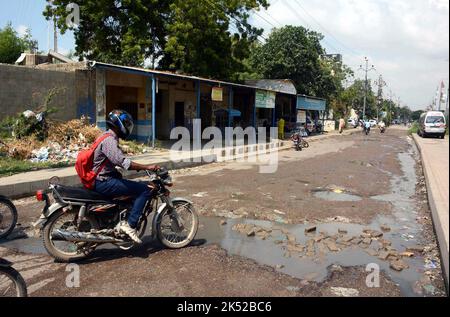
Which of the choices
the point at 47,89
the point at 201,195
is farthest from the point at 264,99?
the point at 201,195

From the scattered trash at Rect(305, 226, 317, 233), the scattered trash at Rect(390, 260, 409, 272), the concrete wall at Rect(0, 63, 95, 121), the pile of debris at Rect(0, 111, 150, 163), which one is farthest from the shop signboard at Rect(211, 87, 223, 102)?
the scattered trash at Rect(390, 260, 409, 272)

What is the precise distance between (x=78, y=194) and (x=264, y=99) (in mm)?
21890

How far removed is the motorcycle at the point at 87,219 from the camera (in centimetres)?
484

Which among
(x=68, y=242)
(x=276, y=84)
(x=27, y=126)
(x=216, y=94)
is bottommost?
(x=68, y=242)

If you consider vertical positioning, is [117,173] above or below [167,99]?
below

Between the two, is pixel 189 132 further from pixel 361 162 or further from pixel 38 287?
pixel 38 287

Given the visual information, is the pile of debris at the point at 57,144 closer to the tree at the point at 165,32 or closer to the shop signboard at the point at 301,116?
the tree at the point at 165,32

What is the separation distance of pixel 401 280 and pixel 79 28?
26.2 metres

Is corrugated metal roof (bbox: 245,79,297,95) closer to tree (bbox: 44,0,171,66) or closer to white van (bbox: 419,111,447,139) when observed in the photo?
tree (bbox: 44,0,171,66)

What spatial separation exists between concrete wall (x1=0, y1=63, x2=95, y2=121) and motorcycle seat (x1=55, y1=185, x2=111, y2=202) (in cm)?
1141

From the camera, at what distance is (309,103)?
3450 cm

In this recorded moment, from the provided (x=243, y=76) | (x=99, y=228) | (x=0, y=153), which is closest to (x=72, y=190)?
(x=99, y=228)

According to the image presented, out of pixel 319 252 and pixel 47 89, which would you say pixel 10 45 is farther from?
pixel 319 252

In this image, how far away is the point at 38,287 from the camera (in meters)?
4.26
